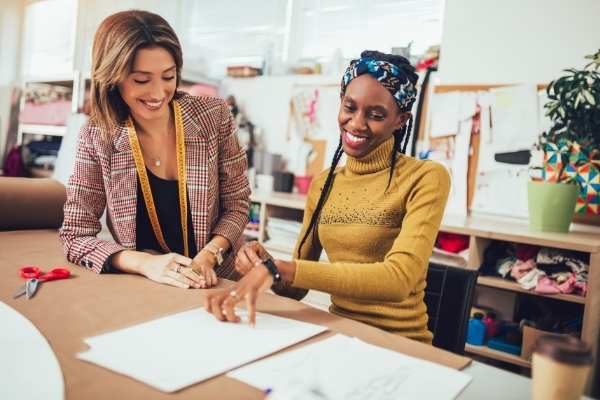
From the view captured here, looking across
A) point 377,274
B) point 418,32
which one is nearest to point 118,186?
point 377,274

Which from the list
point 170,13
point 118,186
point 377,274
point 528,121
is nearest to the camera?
point 377,274

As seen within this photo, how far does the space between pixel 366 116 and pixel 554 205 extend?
1.17m

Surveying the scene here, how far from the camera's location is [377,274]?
3.14 ft

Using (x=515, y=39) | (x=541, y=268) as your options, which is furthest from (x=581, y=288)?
(x=515, y=39)

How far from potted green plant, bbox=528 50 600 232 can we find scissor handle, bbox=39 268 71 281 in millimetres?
1668

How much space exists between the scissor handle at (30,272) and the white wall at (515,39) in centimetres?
201

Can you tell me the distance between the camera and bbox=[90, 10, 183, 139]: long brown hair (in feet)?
3.84

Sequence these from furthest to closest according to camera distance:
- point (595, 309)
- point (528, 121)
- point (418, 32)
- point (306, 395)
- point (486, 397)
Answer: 1. point (418, 32)
2. point (528, 121)
3. point (595, 309)
4. point (486, 397)
5. point (306, 395)

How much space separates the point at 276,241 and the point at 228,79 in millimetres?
1298

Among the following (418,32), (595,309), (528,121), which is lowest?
(595,309)

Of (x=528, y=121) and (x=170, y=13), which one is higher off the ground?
(x=170, y=13)

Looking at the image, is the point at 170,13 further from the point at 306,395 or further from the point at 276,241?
the point at 306,395

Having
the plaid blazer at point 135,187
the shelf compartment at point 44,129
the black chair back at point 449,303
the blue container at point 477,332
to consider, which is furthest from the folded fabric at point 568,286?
the shelf compartment at point 44,129

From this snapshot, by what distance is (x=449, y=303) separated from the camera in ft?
3.90
